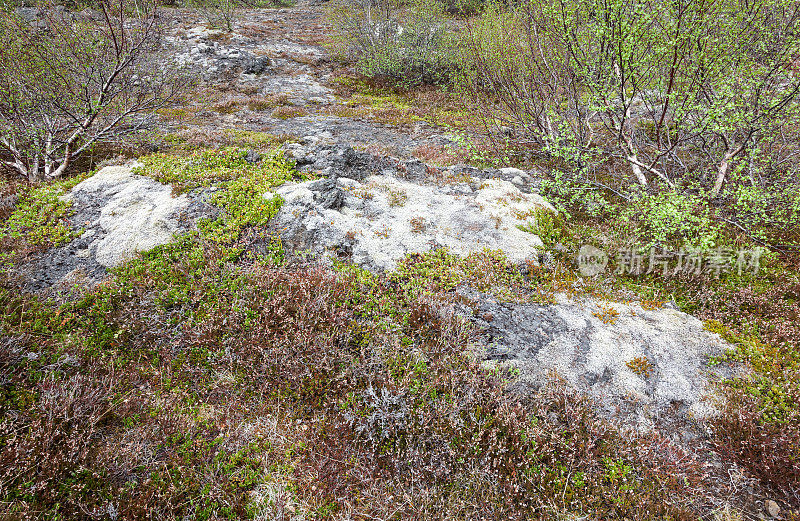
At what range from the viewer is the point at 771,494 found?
13.3ft

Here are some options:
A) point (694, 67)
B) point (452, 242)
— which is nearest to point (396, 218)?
point (452, 242)

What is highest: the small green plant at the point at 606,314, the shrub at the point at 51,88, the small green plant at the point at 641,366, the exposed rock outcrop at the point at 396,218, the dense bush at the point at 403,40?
the dense bush at the point at 403,40

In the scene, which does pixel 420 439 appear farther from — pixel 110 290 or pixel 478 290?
pixel 110 290

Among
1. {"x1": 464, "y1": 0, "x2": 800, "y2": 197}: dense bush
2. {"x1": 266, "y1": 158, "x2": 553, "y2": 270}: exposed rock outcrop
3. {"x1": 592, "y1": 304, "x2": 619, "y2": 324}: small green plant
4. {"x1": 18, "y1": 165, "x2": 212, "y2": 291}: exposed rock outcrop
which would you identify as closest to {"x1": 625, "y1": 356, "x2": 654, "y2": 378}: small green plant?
{"x1": 592, "y1": 304, "x2": 619, "y2": 324}: small green plant

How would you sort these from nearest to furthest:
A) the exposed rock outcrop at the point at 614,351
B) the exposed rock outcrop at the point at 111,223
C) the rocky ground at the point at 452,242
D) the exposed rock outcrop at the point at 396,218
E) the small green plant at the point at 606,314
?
the exposed rock outcrop at the point at 614,351 → the rocky ground at the point at 452,242 → the small green plant at the point at 606,314 → the exposed rock outcrop at the point at 111,223 → the exposed rock outcrop at the point at 396,218

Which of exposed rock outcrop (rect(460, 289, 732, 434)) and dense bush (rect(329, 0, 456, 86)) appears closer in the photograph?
exposed rock outcrop (rect(460, 289, 732, 434))

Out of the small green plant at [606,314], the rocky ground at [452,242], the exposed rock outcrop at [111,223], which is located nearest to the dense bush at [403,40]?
the rocky ground at [452,242]

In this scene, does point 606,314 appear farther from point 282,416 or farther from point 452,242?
point 282,416

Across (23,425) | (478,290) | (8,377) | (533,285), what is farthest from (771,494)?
(8,377)

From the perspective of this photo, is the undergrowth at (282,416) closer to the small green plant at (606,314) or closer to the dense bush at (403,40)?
the small green plant at (606,314)

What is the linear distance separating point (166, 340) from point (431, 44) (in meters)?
23.3

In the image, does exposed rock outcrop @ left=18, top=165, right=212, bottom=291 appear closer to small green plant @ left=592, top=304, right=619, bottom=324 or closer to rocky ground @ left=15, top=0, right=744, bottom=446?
rocky ground @ left=15, top=0, right=744, bottom=446

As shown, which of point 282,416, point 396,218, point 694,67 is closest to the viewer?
point 282,416

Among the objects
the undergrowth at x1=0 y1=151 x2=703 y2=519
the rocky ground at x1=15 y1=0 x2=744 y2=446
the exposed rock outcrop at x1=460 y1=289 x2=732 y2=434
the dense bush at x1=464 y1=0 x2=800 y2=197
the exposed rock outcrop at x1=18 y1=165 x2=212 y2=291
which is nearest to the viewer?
the undergrowth at x1=0 y1=151 x2=703 y2=519
